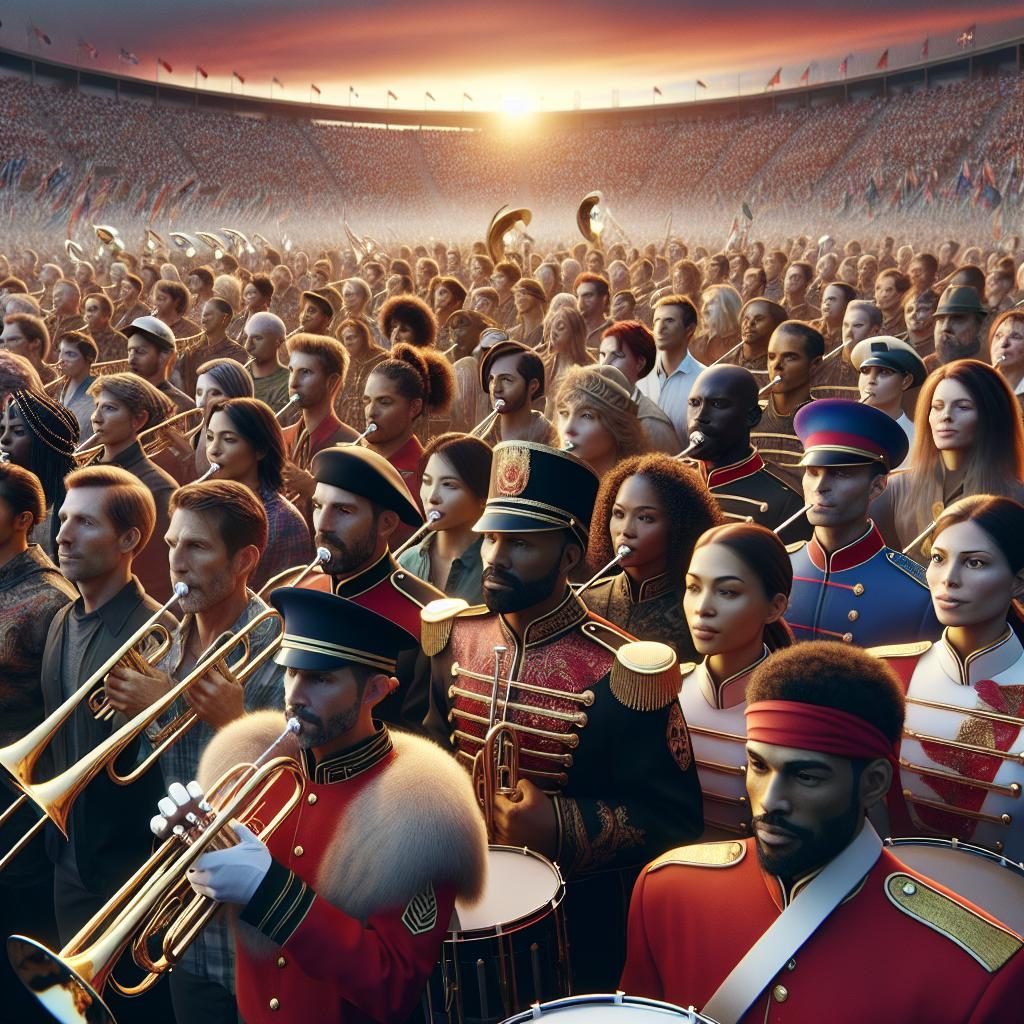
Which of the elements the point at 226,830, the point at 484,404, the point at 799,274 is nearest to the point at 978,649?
the point at 226,830

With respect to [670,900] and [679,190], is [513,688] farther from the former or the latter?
[679,190]

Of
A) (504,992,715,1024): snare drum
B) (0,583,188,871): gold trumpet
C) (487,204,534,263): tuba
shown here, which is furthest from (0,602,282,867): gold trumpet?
(487,204,534,263): tuba

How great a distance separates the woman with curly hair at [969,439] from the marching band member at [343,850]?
337 centimetres

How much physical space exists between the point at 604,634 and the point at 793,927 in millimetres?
1356

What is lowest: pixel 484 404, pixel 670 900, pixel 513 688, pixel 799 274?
pixel 670 900

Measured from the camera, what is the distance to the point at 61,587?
196 inches

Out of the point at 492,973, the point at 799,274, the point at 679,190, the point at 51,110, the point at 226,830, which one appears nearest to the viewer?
the point at 226,830

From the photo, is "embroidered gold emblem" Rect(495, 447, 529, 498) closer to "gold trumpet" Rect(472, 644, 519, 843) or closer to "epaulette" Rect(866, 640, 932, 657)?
"gold trumpet" Rect(472, 644, 519, 843)

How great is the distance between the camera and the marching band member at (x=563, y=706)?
3.54 meters

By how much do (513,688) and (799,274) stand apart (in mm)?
11831

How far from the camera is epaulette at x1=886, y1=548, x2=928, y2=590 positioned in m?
5.04

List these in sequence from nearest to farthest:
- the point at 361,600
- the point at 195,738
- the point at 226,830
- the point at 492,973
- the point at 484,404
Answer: the point at 226,830 < the point at 492,973 < the point at 195,738 < the point at 361,600 < the point at 484,404

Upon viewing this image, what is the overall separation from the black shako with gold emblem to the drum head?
0.10 metres

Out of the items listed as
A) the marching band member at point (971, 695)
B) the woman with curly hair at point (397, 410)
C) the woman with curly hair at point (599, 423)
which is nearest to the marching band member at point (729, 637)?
the marching band member at point (971, 695)
